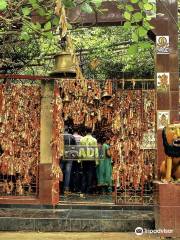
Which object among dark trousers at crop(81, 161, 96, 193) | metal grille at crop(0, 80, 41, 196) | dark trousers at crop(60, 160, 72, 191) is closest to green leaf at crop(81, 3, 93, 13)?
metal grille at crop(0, 80, 41, 196)

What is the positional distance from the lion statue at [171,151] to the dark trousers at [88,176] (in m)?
4.15

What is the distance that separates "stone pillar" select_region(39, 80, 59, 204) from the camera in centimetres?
886

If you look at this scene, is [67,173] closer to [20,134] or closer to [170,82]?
[20,134]

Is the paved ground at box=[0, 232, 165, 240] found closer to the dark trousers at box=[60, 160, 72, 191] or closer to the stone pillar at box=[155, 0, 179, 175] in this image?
the stone pillar at box=[155, 0, 179, 175]

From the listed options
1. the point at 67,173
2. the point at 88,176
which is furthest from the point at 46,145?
the point at 88,176

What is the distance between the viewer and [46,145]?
8984 mm

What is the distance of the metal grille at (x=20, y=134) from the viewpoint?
9094 mm

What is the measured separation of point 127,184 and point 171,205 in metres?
1.61

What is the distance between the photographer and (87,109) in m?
9.18

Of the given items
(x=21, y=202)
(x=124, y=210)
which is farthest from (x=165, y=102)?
(x=21, y=202)

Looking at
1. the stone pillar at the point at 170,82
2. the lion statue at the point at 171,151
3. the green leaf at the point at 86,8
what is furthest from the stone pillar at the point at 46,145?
the green leaf at the point at 86,8

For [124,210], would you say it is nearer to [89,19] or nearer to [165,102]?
[165,102]

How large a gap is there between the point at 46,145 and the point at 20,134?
62 centimetres

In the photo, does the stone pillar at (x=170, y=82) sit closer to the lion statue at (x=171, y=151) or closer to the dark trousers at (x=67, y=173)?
the lion statue at (x=171, y=151)
